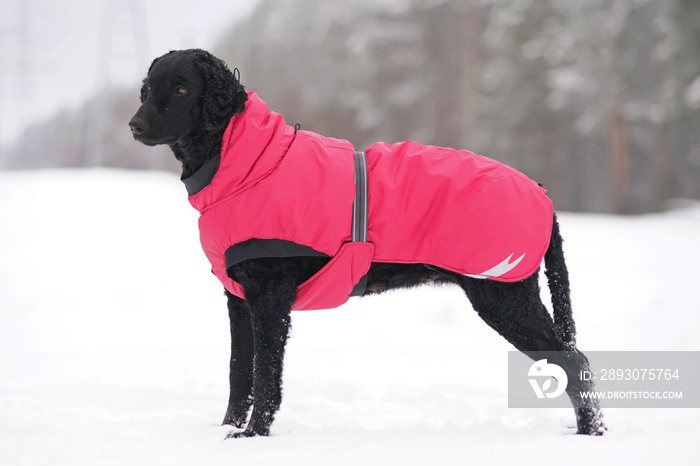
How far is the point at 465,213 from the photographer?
264 cm

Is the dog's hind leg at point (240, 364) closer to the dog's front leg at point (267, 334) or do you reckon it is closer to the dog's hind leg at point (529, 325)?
the dog's front leg at point (267, 334)

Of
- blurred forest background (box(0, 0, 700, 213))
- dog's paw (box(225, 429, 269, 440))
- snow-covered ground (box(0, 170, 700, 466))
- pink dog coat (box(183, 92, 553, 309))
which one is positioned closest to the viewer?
snow-covered ground (box(0, 170, 700, 466))

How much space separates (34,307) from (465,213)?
5.25 metres

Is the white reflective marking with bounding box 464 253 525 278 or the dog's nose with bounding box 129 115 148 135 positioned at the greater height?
the dog's nose with bounding box 129 115 148 135

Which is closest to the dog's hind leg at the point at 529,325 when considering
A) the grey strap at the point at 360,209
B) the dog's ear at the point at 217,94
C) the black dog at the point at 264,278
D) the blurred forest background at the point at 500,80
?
the black dog at the point at 264,278

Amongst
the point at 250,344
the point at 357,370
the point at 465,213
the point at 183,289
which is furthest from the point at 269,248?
the point at 183,289

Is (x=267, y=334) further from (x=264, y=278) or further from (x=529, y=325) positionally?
(x=529, y=325)

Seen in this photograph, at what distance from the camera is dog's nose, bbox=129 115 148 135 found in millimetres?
2477

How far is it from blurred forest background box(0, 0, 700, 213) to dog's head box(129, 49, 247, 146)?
1254 cm

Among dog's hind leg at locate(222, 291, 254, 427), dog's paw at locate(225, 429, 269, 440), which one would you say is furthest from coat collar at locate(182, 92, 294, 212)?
dog's paw at locate(225, 429, 269, 440)

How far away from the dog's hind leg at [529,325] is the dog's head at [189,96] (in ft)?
4.92

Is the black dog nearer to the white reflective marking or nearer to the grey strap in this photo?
the white reflective marking

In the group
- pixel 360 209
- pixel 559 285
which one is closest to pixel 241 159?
pixel 360 209

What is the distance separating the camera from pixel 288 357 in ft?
15.1
